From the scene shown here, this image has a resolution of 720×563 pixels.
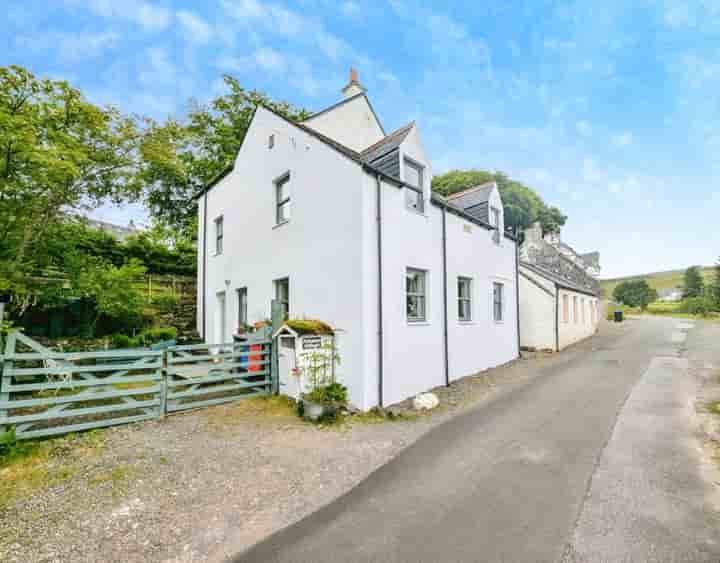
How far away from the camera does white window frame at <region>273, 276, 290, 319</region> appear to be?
30.9ft

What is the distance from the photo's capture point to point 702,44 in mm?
8812

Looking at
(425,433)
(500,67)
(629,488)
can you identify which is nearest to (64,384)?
(425,433)

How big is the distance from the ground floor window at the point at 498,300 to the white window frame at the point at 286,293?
8.13 meters

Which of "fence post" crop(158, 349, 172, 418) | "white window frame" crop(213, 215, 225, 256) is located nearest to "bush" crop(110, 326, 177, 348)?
"white window frame" crop(213, 215, 225, 256)

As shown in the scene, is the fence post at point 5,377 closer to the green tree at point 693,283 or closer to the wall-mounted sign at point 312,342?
the wall-mounted sign at point 312,342

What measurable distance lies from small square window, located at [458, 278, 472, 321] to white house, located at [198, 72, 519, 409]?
7 centimetres

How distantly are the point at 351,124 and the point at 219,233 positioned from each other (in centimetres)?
746

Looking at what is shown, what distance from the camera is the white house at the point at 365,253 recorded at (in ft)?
24.4

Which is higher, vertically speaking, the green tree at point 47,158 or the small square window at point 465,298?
the green tree at point 47,158

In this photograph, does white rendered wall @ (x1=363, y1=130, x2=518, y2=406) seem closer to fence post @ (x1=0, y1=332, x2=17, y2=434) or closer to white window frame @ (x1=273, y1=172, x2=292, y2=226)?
white window frame @ (x1=273, y1=172, x2=292, y2=226)

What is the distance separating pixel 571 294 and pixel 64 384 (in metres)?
21.9

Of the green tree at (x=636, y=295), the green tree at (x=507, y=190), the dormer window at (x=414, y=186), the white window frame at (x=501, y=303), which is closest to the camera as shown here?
the dormer window at (x=414, y=186)

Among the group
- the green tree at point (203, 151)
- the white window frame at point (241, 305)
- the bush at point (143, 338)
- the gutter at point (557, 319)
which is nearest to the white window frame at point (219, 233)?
the white window frame at point (241, 305)

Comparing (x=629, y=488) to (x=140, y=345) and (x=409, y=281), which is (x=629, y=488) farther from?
(x=140, y=345)
